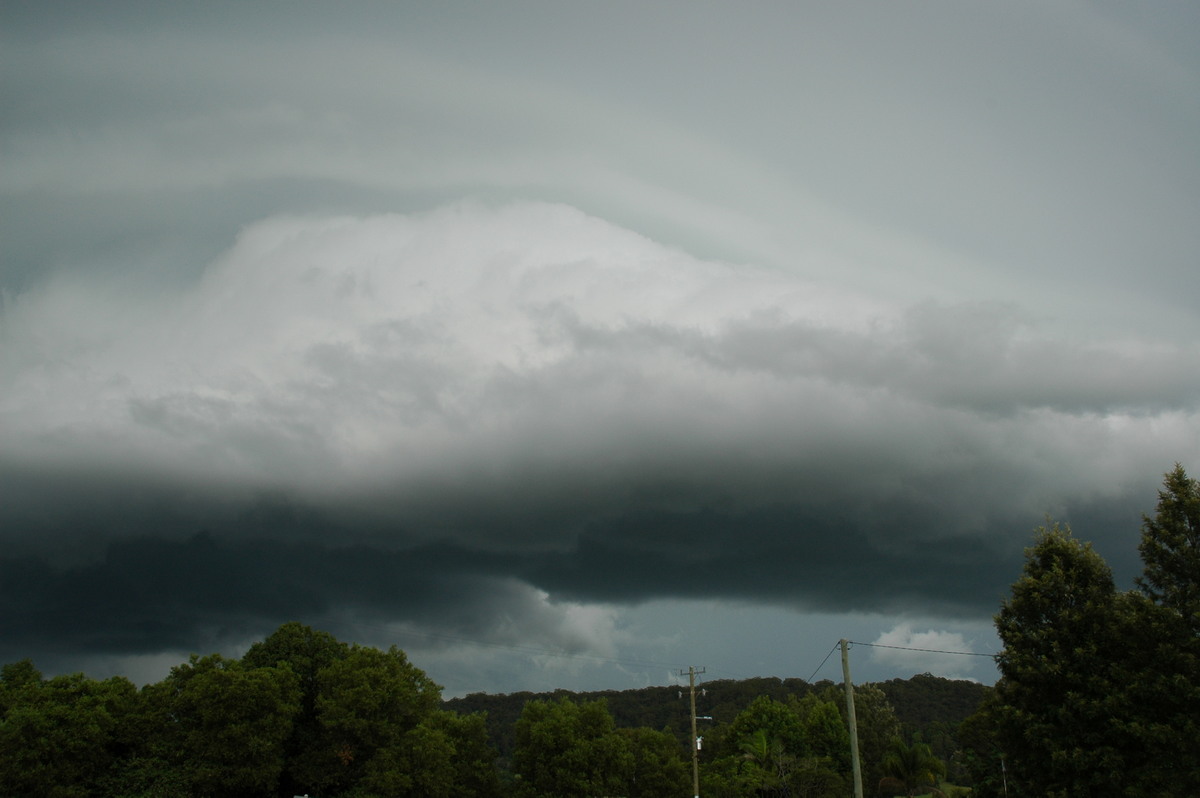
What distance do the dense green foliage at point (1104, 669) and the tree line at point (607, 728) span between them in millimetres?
64

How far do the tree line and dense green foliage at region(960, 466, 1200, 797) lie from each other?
6 cm

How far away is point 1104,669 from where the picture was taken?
32906mm

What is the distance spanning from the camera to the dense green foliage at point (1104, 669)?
30391 millimetres

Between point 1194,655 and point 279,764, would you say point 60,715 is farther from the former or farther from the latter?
point 1194,655

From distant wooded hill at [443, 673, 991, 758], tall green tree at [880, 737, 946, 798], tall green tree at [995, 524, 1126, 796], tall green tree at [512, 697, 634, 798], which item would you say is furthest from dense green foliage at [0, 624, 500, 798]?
distant wooded hill at [443, 673, 991, 758]

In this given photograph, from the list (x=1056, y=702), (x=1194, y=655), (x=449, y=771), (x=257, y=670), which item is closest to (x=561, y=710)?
(x=449, y=771)

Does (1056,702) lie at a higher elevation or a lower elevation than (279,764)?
higher

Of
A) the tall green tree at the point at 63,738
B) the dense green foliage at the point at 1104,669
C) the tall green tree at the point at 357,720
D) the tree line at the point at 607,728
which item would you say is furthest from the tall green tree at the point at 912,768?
the tall green tree at the point at 63,738

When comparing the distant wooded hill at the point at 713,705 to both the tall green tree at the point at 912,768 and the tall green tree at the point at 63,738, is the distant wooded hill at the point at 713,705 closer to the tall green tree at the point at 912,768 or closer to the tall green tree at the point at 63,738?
the tall green tree at the point at 912,768

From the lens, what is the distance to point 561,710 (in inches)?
2862

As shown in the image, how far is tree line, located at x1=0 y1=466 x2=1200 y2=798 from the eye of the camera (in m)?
31.5

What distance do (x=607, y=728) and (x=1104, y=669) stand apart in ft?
149

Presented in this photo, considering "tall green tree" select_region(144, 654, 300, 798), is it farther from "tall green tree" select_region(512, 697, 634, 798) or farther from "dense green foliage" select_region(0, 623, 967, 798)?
"tall green tree" select_region(512, 697, 634, 798)

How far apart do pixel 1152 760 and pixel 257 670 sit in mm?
53637
